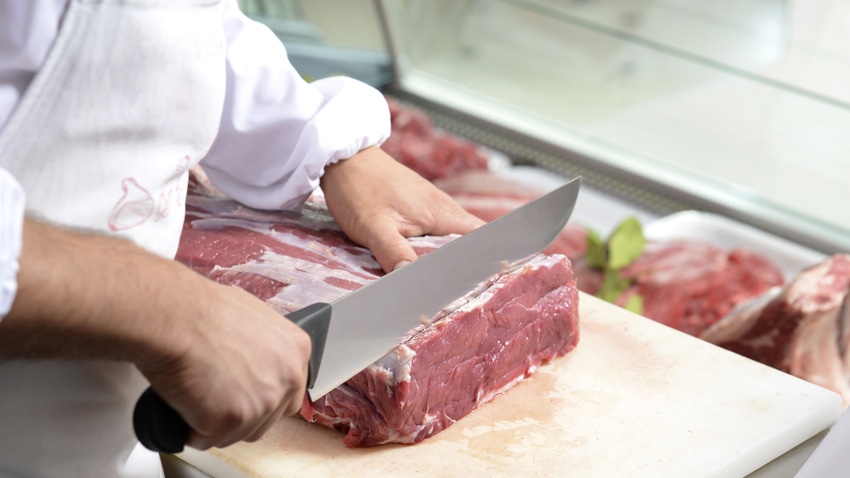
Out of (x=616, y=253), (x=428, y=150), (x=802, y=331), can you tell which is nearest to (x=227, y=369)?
(x=802, y=331)

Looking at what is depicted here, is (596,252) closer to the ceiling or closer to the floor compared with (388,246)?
closer to the floor

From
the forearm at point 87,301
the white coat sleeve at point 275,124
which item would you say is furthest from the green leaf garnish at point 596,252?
the forearm at point 87,301

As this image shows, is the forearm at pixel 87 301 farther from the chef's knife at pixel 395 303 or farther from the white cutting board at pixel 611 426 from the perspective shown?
the white cutting board at pixel 611 426

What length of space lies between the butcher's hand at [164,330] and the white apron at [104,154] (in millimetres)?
167

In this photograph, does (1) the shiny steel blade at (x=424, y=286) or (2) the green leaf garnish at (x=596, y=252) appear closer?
(1) the shiny steel blade at (x=424, y=286)

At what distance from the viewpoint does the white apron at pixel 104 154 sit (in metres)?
1.13

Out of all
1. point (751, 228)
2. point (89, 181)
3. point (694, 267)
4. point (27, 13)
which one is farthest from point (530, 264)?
point (751, 228)

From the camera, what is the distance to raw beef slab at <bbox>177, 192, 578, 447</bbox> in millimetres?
1446

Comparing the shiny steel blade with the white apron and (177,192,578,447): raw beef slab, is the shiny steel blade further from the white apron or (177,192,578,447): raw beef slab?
the white apron

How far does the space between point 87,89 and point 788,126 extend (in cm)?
240

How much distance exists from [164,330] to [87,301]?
0.31ft

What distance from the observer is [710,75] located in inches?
119

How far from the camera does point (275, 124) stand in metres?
1.61

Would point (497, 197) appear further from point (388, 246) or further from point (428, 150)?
point (388, 246)
